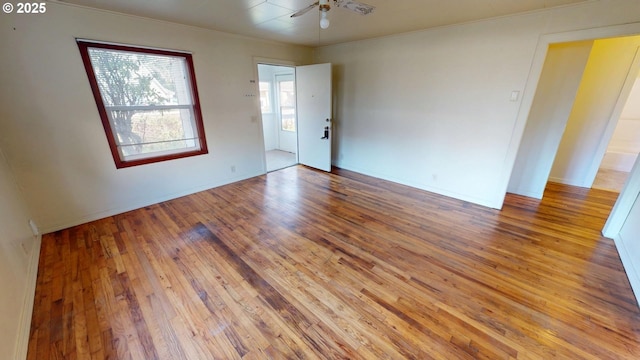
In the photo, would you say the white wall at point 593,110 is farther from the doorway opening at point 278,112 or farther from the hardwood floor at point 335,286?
the doorway opening at point 278,112

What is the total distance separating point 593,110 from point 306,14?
4612mm

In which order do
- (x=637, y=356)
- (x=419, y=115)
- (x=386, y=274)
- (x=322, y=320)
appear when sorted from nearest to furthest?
1. (x=637, y=356)
2. (x=322, y=320)
3. (x=386, y=274)
4. (x=419, y=115)

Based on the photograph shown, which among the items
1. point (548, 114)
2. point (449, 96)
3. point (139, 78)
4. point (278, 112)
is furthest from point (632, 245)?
point (278, 112)

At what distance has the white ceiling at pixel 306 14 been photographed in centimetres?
237

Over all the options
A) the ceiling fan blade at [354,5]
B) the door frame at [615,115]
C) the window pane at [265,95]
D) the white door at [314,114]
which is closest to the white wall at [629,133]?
the door frame at [615,115]

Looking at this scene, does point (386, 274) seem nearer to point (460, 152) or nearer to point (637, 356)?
point (637, 356)

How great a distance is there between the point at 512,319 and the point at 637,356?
630 mm

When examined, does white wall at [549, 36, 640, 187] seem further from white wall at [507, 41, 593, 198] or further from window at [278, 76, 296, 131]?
window at [278, 76, 296, 131]

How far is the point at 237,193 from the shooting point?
3.78 meters

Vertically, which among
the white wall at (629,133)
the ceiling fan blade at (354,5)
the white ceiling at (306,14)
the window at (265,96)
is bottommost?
the white wall at (629,133)

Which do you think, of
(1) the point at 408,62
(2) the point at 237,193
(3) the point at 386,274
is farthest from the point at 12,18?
(1) the point at 408,62

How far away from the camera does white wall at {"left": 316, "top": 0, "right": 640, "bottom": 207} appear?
269cm

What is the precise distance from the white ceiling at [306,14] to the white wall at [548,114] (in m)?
1.11

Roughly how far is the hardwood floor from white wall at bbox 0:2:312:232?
1.17ft
